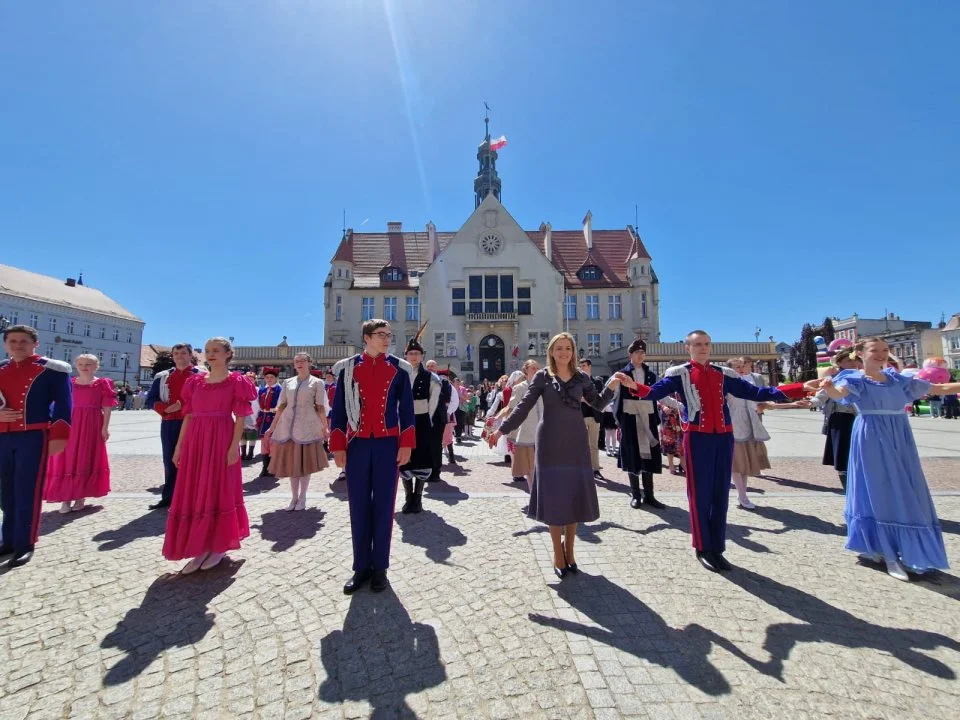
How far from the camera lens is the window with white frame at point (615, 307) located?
116 feet

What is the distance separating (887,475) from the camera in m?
3.87

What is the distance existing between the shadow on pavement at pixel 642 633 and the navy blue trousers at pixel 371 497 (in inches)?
53.1

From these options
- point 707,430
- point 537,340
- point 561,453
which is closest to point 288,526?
point 561,453

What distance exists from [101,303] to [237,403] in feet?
240

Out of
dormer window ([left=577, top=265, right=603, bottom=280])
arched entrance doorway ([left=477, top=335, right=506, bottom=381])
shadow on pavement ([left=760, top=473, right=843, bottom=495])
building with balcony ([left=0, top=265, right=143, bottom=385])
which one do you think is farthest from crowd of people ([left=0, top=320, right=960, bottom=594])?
building with balcony ([left=0, top=265, right=143, bottom=385])

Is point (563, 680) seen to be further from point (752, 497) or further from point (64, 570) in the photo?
point (752, 497)

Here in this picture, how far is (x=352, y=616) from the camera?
9.84 feet

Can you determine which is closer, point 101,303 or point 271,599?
point 271,599

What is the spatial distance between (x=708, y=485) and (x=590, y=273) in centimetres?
3451

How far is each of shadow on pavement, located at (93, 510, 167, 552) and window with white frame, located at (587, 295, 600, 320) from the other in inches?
1310

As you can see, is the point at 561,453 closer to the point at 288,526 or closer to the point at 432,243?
the point at 288,526

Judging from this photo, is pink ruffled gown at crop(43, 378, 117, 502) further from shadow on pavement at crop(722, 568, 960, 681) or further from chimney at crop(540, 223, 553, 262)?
chimney at crop(540, 223, 553, 262)

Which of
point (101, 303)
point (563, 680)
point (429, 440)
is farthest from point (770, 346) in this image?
point (101, 303)

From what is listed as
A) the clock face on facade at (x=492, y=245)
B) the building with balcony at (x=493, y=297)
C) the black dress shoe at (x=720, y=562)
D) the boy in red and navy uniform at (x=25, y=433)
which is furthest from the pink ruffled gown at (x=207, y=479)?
the clock face on facade at (x=492, y=245)
